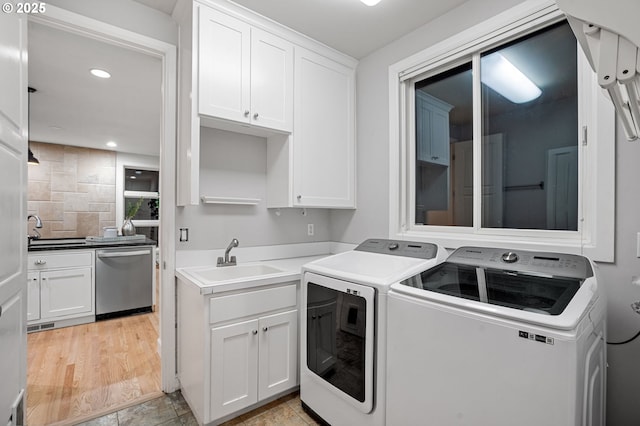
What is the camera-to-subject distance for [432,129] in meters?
2.30

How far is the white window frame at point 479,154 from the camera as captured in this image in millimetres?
1432

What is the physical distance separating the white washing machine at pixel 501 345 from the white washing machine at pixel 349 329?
0.08m

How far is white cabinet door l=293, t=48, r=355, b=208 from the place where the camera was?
2.30m

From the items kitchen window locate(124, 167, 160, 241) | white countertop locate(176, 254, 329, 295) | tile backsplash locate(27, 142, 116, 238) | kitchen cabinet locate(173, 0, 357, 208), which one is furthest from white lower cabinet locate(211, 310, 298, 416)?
kitchen window locate(124, 167, 160, 241)

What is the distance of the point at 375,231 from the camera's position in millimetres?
2510

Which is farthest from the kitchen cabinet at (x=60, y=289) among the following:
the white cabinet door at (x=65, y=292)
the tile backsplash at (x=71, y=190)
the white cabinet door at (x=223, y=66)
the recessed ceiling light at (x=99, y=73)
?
the white cabinet door at (x=223, y=66)

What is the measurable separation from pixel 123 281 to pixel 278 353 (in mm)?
2670

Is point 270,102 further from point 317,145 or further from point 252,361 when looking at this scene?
point 252,361

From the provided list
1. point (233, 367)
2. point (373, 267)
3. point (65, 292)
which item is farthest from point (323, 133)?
point (65, 292)

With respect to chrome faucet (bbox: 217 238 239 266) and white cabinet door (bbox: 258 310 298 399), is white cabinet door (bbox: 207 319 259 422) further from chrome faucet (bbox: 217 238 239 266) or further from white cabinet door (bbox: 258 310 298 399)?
chrome faucet (bbox: 217 238 239 266)

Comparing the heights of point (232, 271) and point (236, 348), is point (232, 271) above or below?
above

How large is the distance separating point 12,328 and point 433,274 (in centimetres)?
187

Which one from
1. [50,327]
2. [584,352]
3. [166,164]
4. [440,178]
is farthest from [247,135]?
[50,327]

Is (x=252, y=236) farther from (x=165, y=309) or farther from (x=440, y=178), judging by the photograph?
(x=440, y=178)
